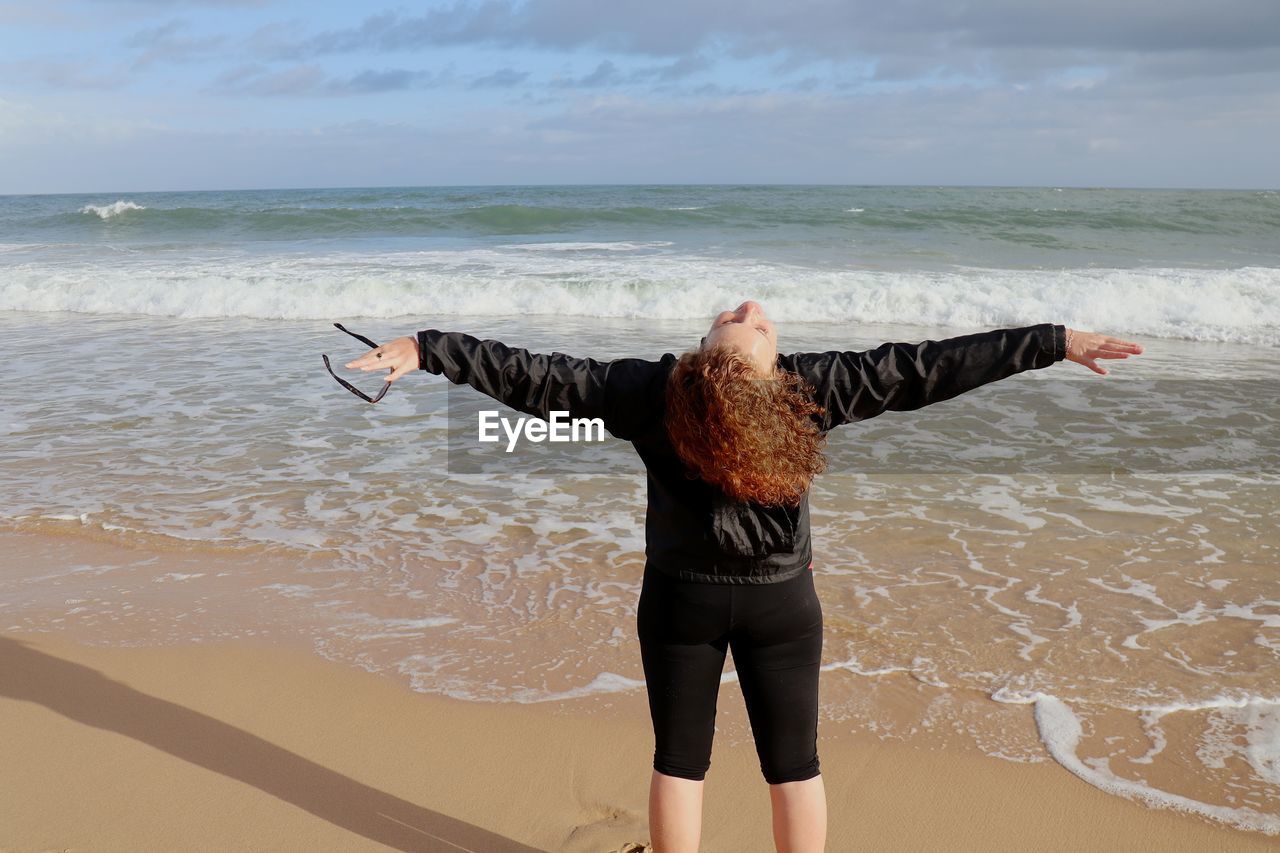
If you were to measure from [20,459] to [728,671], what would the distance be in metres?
5.79

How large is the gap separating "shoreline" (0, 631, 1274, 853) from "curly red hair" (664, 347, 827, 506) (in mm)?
1415

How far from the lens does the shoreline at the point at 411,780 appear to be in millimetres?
3061

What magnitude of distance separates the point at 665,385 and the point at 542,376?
0.30m

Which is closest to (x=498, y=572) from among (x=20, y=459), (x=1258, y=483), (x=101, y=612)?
(x=101, y=612)

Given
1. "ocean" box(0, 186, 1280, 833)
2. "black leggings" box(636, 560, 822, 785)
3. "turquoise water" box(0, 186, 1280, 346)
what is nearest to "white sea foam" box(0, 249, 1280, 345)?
"turquoise water" box(0, 186, 1280, 346)

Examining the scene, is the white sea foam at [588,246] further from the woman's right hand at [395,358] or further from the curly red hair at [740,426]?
the curly red hair at [740,426]

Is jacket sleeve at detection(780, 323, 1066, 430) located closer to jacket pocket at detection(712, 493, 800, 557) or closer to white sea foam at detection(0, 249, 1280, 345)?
jacket pocket at detection(712, 493, 800, 557)

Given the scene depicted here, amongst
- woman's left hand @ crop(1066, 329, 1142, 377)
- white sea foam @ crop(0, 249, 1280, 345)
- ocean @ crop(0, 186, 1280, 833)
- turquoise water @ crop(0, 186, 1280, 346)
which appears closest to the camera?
woman's left hand @ crop(1066, 329, 1142, 377)

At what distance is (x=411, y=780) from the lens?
3.37m

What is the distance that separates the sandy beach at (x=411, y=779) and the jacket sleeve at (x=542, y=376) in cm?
147

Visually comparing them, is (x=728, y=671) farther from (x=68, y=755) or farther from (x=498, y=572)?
(x=68, y=755)

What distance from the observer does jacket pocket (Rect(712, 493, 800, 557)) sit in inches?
88.8

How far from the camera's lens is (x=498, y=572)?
520cm

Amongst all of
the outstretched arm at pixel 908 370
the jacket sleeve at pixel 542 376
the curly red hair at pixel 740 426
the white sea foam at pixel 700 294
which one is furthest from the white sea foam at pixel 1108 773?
the white sea foam at pixel 700 294
